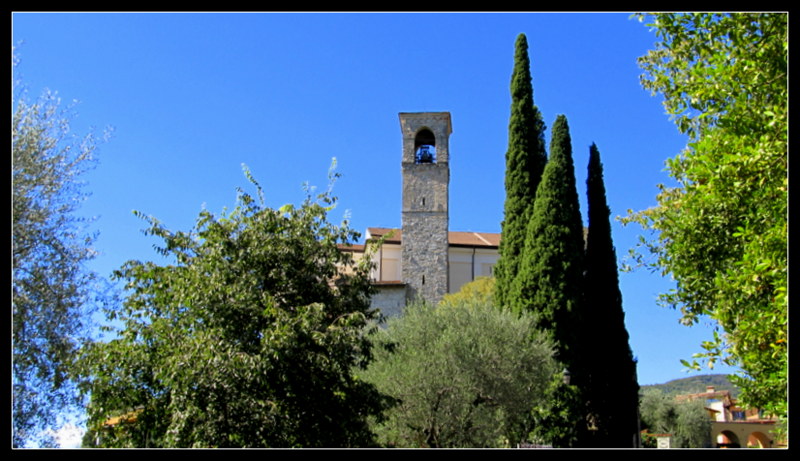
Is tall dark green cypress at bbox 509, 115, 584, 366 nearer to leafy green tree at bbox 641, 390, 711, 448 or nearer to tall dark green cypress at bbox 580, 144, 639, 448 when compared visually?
tall dark green cypress at bbox 580, 144, 639, 448

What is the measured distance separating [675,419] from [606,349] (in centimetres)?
1547

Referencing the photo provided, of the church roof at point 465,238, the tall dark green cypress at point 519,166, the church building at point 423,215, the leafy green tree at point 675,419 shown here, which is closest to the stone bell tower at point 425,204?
the church building at point 423,215

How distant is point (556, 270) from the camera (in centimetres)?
2206

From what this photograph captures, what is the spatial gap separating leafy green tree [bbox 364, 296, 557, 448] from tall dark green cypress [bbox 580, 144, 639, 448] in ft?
16.5

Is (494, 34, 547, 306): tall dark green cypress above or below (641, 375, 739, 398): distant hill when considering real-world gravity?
above

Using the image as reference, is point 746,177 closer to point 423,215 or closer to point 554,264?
point 554,264

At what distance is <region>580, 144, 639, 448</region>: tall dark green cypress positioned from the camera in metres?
22.3

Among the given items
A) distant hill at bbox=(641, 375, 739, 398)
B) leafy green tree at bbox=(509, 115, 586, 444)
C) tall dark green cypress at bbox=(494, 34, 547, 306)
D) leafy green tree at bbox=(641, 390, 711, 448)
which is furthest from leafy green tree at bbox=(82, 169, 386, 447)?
distant hill at bbox=(641, 375, 739, 398)

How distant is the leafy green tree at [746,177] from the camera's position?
20.8 feet

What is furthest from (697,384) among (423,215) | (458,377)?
(458,377)
